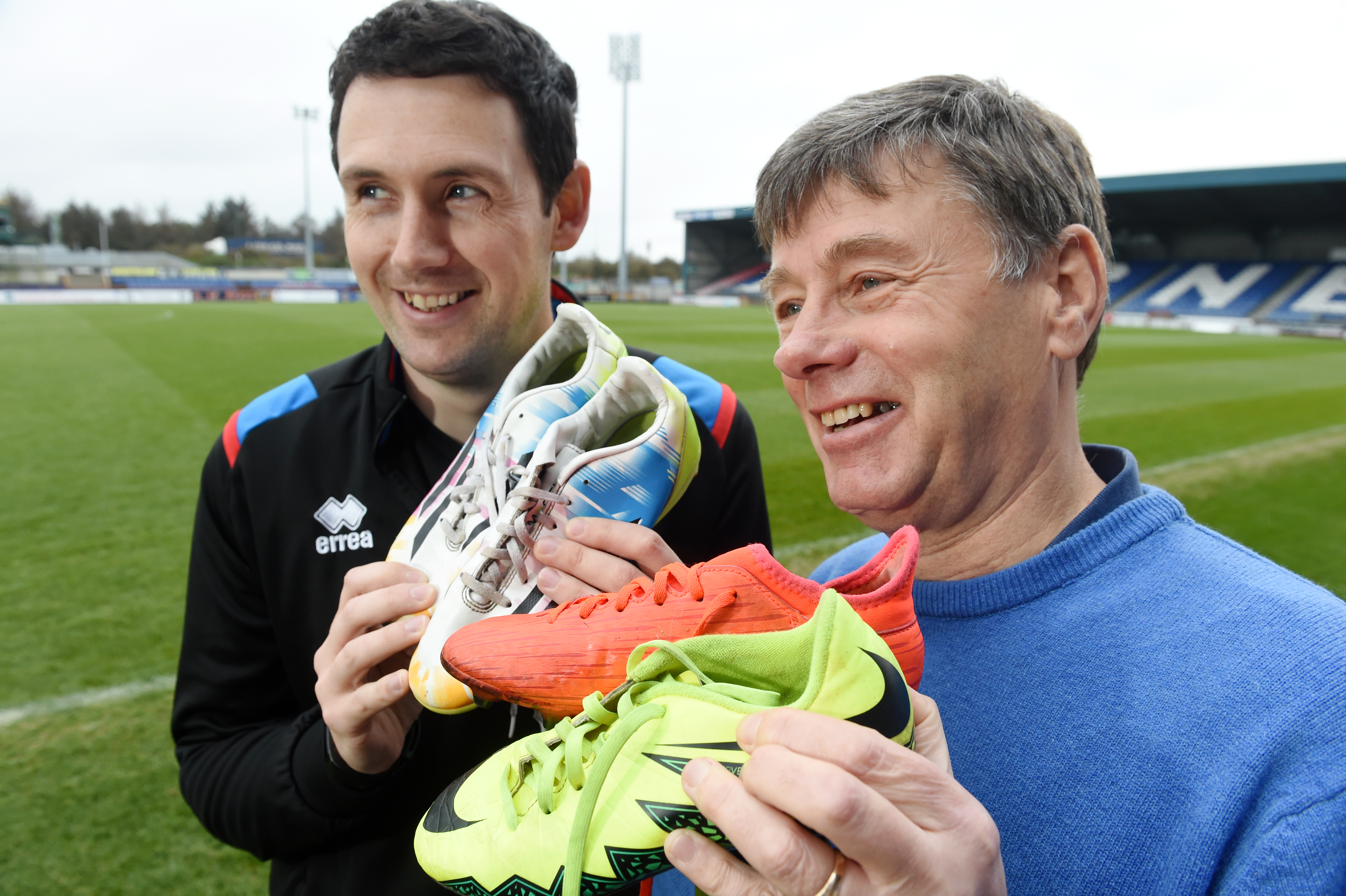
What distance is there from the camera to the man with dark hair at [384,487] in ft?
4.68

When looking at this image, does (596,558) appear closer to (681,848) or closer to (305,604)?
(681,848)

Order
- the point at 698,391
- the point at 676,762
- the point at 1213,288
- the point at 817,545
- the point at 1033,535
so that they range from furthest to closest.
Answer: the point at 1213,288, the point at 817,545, the point at 698,391, the point at 1033,535, the point at 676,762

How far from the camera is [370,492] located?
181cm

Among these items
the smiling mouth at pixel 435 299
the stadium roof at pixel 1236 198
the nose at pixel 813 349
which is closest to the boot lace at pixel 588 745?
the nose at pixel 813 349

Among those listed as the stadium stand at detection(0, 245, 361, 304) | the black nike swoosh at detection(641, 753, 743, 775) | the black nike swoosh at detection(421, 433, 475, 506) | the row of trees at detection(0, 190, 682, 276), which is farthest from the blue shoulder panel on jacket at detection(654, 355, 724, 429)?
the row of trees at detection(0, 190, 682, 276)

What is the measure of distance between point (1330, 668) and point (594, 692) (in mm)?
1044

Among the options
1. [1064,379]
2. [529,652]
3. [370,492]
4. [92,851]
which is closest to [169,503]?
[92,851]

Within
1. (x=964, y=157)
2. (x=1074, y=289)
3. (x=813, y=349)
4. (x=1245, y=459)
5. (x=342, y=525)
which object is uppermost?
(x=964, y=157)

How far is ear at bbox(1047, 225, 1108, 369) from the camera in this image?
1.43 meters

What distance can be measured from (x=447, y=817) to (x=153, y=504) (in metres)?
6.72

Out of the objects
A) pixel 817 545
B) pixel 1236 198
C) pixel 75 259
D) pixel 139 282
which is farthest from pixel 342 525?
pixel 75 259

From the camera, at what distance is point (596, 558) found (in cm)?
135

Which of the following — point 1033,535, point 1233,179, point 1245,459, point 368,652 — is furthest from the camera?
point 1233,179

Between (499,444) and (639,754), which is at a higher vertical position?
(499,444)
